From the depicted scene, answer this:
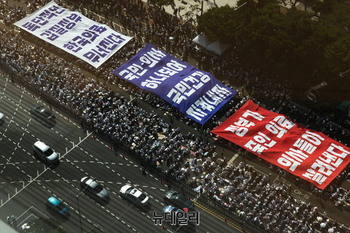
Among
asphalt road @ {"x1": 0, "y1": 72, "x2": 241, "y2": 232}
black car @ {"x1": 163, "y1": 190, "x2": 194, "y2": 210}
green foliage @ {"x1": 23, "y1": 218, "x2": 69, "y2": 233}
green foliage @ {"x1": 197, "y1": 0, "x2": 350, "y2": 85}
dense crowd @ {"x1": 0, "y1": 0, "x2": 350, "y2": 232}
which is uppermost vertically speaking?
green foliage @ {"x1": 197, "y1": 0, "x2": 350, "y2": 85}

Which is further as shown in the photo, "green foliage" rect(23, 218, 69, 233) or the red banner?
the red banner

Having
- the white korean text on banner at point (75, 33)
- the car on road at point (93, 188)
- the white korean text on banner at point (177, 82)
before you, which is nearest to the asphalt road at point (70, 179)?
the car on road at point (93, 188)

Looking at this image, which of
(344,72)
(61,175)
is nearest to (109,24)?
(61,175)

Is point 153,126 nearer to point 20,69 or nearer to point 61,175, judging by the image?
point 61,175

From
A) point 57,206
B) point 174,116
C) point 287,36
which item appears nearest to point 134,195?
point 57,206

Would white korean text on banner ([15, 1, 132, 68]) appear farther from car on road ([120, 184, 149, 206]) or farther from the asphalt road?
car on road ([120, 184, 149, 206])

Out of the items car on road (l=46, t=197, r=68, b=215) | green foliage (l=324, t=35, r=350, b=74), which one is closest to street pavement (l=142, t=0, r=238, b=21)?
green foliage (l=324, t=35, r=350, b=74)

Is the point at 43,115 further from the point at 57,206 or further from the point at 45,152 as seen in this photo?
the point at 57,206
